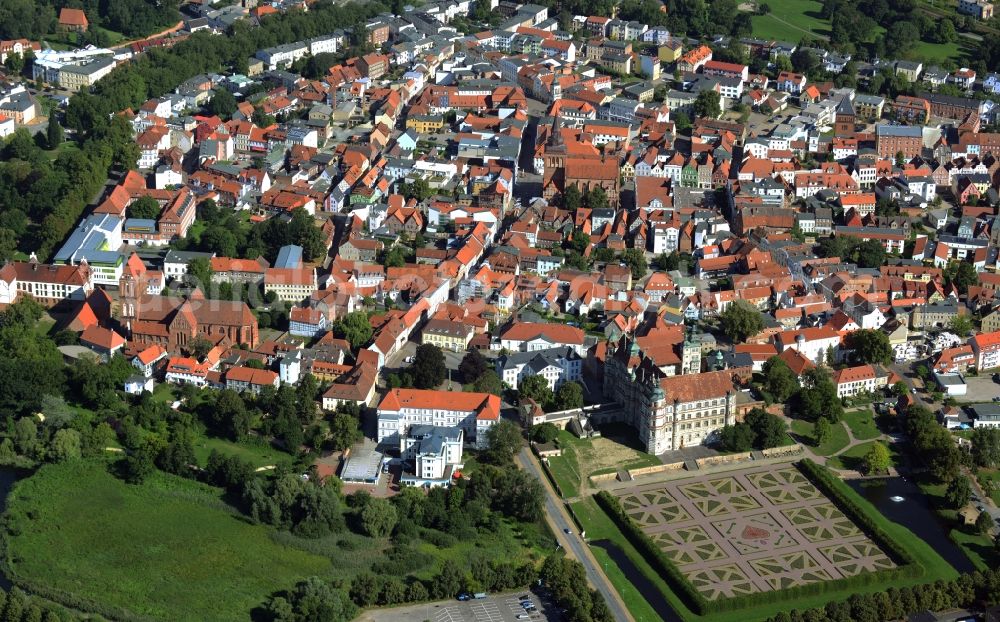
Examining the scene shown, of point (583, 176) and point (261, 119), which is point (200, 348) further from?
point (261, 119)

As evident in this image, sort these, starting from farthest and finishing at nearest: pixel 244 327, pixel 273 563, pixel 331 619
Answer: pixel 244 327 → pixel 273 563 → pixel 331 619

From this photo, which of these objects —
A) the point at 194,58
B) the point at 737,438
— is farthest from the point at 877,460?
the point at 194,58

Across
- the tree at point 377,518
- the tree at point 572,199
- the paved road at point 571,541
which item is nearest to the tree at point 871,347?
the paved road at point 571,541

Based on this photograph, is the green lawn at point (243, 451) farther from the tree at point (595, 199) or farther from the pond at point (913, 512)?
the tree at point (595, 199)

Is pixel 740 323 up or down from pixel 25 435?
up

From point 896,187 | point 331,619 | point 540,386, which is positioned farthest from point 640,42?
point 331,619

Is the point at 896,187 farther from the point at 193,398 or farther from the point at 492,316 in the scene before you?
the point at 193,398

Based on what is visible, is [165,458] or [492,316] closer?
[165,458]
